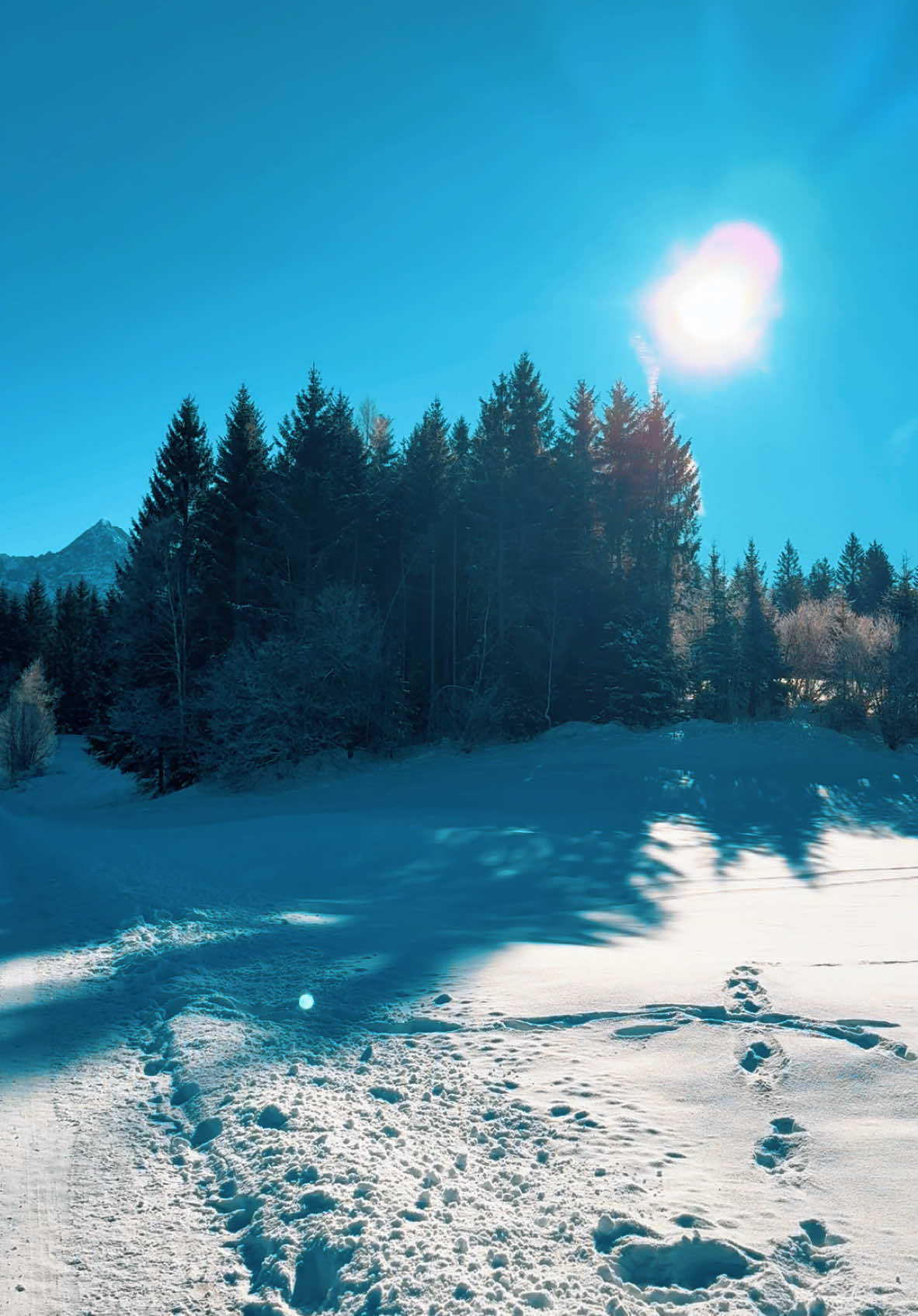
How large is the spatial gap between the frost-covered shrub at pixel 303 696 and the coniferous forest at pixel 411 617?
64 millimetres

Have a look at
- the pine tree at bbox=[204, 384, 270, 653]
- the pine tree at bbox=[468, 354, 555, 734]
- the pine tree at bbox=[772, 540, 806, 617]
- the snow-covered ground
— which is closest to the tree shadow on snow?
the snow-covered ground

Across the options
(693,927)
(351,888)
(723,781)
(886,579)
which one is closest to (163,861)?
(351,888)

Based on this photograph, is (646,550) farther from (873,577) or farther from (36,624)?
(36,624)

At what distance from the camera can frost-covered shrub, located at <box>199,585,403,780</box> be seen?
23562mm

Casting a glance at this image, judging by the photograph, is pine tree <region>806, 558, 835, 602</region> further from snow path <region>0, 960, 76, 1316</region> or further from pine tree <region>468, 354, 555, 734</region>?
snow path <region>0, 960, 76, 1316</region>

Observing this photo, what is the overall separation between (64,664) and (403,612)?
40.4 meters

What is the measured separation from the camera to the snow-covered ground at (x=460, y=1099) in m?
2.64

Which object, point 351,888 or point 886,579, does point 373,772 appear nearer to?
point 351,888

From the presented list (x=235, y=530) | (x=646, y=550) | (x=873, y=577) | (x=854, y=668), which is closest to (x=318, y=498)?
(x=235, y=530)

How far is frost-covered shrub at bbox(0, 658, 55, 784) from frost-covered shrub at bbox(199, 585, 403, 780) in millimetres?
19751

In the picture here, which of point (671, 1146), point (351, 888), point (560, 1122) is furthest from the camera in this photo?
point (351, 888)

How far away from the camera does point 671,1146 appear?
3309mm

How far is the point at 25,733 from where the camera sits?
3991 cm

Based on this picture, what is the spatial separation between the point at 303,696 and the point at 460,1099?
20444 millimetres
